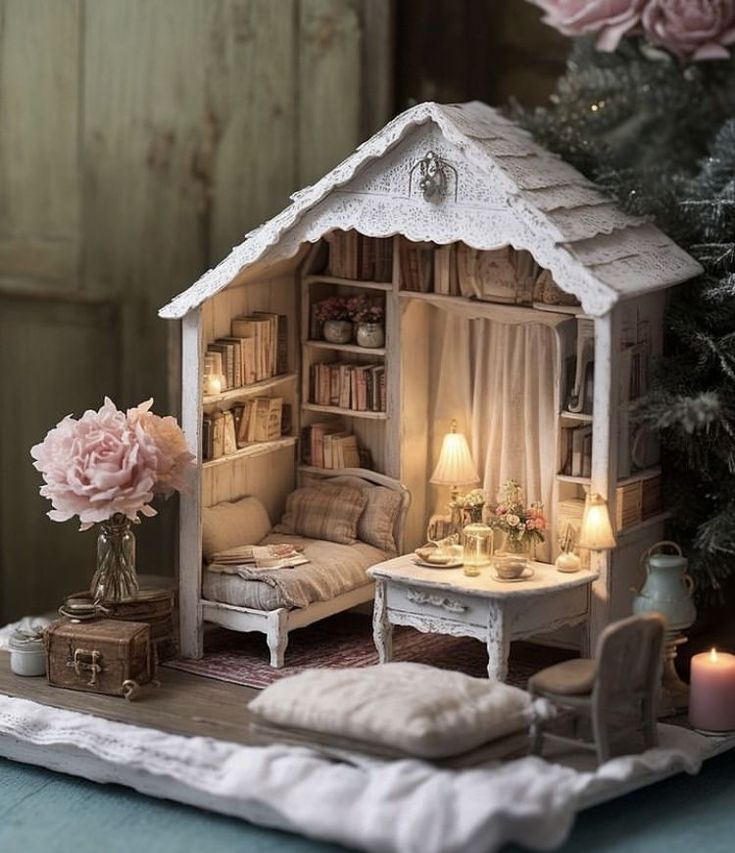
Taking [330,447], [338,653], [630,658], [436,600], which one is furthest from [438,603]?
[330,447]

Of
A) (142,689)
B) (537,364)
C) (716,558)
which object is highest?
(537,364)

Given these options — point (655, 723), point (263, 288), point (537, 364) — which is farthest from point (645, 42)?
point (655, 723)

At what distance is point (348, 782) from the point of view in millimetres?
5477

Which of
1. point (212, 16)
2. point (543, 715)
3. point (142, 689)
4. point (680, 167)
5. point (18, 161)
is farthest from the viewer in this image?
point (18, 161)

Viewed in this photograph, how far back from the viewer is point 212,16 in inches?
308

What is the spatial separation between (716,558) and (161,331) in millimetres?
2846

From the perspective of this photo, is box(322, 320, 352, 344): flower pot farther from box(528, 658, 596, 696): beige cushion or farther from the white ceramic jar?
box(528, 658, 596, 696): beige cushion

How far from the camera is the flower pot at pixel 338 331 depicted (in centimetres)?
737

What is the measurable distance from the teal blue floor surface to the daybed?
96cm

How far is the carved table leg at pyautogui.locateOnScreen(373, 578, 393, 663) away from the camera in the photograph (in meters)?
6.56

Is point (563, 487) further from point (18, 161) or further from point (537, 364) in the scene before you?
point (18, 161)

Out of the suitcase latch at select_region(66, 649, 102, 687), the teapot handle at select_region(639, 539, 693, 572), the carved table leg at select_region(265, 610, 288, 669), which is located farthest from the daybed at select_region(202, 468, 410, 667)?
the teapot handle at select_region(639, 539, 693, 572)

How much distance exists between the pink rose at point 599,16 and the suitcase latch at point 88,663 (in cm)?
269

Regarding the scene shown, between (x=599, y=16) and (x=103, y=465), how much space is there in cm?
231
